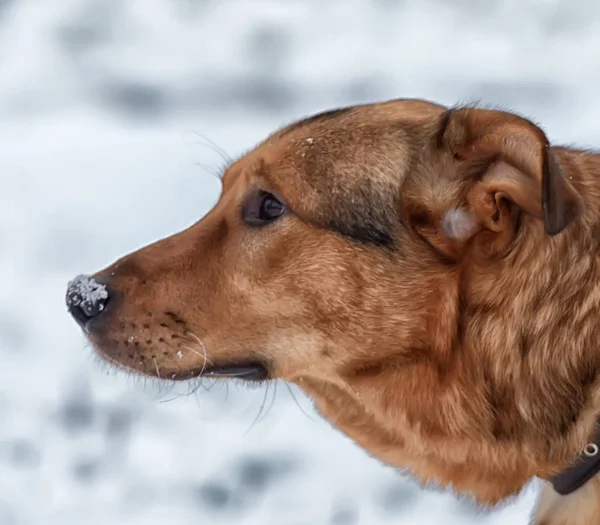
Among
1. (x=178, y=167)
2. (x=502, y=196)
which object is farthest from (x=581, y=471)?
(x=178, y=167)

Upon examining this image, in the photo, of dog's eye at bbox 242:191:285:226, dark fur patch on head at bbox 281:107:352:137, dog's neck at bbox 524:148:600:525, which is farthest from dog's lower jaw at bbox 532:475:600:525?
dark fur patch on head at bbox 281:107:352:137

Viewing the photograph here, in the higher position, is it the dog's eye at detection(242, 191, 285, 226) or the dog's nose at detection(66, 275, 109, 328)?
the dog's eye at detection(242, 191, 285, 226)

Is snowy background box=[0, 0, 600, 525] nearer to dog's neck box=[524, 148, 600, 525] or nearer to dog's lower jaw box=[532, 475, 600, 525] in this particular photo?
dog's lower jaw box=[532, 475, 600, 525]

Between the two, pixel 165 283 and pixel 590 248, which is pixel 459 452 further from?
pixel 165 283

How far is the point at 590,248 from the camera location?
2.76m

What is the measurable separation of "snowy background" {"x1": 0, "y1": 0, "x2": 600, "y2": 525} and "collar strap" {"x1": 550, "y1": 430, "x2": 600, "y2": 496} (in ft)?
5.46

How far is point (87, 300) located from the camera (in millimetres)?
3025


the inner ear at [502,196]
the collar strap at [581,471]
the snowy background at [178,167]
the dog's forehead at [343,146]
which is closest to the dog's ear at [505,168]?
the inner ear at [502,196]

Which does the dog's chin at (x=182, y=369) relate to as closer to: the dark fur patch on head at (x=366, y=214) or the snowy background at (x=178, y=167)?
the dark fur patch on head at (x=366, y=214)

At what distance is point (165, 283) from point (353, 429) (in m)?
0.91

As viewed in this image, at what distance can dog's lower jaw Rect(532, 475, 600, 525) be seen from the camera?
2900 mm

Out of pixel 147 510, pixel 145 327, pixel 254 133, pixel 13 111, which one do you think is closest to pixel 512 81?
pixel 254 133

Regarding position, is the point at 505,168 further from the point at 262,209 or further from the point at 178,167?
the point at 178,167

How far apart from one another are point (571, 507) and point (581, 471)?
11.7 inches
